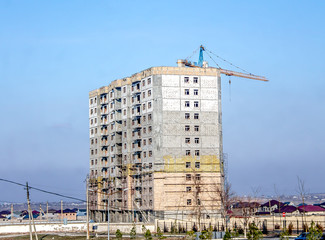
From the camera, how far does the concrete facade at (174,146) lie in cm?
12988

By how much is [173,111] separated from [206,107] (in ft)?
25.0

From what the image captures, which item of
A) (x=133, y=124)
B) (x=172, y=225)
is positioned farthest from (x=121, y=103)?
(x=172, y=225)

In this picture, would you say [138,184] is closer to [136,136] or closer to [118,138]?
[136,136]

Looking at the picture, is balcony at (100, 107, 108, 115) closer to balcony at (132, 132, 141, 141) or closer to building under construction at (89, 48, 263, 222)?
building under construction at (89, 48, 263, 222)

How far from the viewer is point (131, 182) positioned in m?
140

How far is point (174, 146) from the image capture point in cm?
13150

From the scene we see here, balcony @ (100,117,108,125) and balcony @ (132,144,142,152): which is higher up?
balcony @ (100,117,108,125)

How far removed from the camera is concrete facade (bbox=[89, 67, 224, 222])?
426ft

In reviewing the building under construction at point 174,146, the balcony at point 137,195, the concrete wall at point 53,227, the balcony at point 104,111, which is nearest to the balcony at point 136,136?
the building under construction at point 174,146

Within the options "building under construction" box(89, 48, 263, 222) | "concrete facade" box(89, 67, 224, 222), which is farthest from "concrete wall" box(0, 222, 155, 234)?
"building under construction" box(89, 48, 263, 222)

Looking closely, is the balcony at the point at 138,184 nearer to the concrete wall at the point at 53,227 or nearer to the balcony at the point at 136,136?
the balcony at the point at 136,136

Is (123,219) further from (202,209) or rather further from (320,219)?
(320,219)

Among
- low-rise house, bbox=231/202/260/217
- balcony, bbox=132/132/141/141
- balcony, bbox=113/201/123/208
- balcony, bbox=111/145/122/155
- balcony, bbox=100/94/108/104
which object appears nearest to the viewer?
low-rise house, bbox=231/202/260/217

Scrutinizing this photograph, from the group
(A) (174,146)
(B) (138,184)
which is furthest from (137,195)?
(A) (174,146)
